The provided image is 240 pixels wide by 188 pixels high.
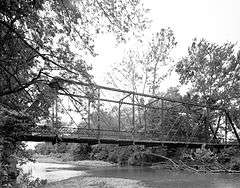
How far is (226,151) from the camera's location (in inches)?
916

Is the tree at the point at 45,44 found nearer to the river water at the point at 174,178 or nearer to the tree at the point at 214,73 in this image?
the river water at the point at 174,178

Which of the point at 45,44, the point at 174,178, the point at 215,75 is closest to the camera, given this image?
the point at 45,44

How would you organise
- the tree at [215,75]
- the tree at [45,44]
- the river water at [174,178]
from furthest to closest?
the tree at [215,75] < the river water at [174,178] < the tree at [45,44]

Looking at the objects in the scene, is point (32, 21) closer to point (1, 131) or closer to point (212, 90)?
point (1, 131)

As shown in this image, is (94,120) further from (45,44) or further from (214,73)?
(214,73)

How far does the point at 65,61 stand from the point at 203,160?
59.2 feet

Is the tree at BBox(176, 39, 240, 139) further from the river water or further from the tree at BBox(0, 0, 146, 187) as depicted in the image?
the tree at BBox(0, 0, 146, 187)

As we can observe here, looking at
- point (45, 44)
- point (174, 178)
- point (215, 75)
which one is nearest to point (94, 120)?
point (45, 44)

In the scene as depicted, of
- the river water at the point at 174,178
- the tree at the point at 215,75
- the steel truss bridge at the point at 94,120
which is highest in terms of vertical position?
the tree at the point at 215,75

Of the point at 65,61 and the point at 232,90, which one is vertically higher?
the point at 232,90

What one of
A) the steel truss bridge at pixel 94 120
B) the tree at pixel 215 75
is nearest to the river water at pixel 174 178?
the steel truss bridge at pixel 94 120

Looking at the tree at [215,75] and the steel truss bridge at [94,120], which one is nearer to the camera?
the steel truss bridge at [94,120]

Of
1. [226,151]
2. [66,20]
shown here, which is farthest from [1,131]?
[226,151]

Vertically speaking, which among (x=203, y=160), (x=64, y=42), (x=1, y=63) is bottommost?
(x=203, y=160)
